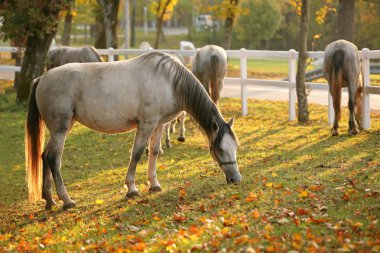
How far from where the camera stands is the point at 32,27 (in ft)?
58.7

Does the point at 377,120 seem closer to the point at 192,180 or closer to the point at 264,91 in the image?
the point at 192,180

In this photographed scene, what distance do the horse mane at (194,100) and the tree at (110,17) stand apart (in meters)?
16.6

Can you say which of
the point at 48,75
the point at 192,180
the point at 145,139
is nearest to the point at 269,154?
the point at 192,180

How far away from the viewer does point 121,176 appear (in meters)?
11.1

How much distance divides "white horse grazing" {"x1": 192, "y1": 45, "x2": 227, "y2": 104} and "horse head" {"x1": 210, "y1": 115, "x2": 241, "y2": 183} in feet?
20.1

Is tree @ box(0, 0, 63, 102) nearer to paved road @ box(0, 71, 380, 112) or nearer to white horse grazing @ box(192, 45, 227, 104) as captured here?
white horse grazing @ box(192, 45, 227, 104)

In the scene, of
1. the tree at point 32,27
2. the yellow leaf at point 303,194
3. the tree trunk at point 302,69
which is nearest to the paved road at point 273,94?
the tree trunk at point 302,69

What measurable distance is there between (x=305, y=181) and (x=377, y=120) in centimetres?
667

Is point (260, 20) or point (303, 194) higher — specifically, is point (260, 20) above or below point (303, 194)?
above

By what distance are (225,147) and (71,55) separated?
38.0 feet

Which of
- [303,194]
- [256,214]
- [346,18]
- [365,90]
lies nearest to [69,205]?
[256,214]

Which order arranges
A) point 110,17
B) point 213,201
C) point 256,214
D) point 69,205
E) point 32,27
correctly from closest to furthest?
point 256,214 → point 213,201 → point 69,205 → point 32,27 → point 110,17

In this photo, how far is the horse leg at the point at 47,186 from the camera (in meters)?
9.05

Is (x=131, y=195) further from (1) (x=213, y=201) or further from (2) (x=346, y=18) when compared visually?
(2) (x=346, y=18)
